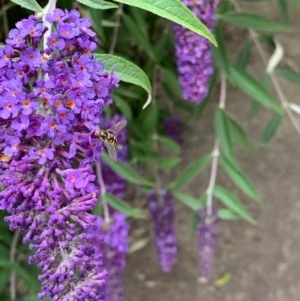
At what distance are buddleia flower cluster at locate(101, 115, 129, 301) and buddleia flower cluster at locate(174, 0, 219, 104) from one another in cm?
22

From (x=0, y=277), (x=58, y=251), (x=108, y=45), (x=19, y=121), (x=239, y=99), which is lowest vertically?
(x=239, y=99)

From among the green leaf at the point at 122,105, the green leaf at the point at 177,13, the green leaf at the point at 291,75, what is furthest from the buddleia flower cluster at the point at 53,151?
the green leaf at the point at 291,75

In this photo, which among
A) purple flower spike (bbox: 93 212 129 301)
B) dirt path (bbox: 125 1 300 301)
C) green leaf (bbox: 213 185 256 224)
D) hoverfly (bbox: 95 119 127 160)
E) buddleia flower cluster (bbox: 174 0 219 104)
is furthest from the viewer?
dirt path (bbox: 125 1 300 301)

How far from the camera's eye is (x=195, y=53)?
1778 mm

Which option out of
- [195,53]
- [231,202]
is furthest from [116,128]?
[231,202]

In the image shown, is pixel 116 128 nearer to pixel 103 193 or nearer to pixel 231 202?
pixel 103 193

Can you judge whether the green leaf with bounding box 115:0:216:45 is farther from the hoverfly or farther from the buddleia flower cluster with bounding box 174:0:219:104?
the buddleia flower cluster with bounding box 174:0:219:104

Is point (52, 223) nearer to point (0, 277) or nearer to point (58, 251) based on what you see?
point (58, 251)

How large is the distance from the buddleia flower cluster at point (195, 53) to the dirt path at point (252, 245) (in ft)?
4.22

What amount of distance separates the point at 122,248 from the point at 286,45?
7.01ft

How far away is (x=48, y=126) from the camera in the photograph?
0.93m

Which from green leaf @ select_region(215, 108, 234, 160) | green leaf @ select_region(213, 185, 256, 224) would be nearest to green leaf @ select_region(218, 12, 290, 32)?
green leaf @ select_region(215, 108, 234, 160)

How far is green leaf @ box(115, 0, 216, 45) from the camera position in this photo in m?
1.02

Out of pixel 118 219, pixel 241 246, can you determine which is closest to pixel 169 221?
pixel 118 219
